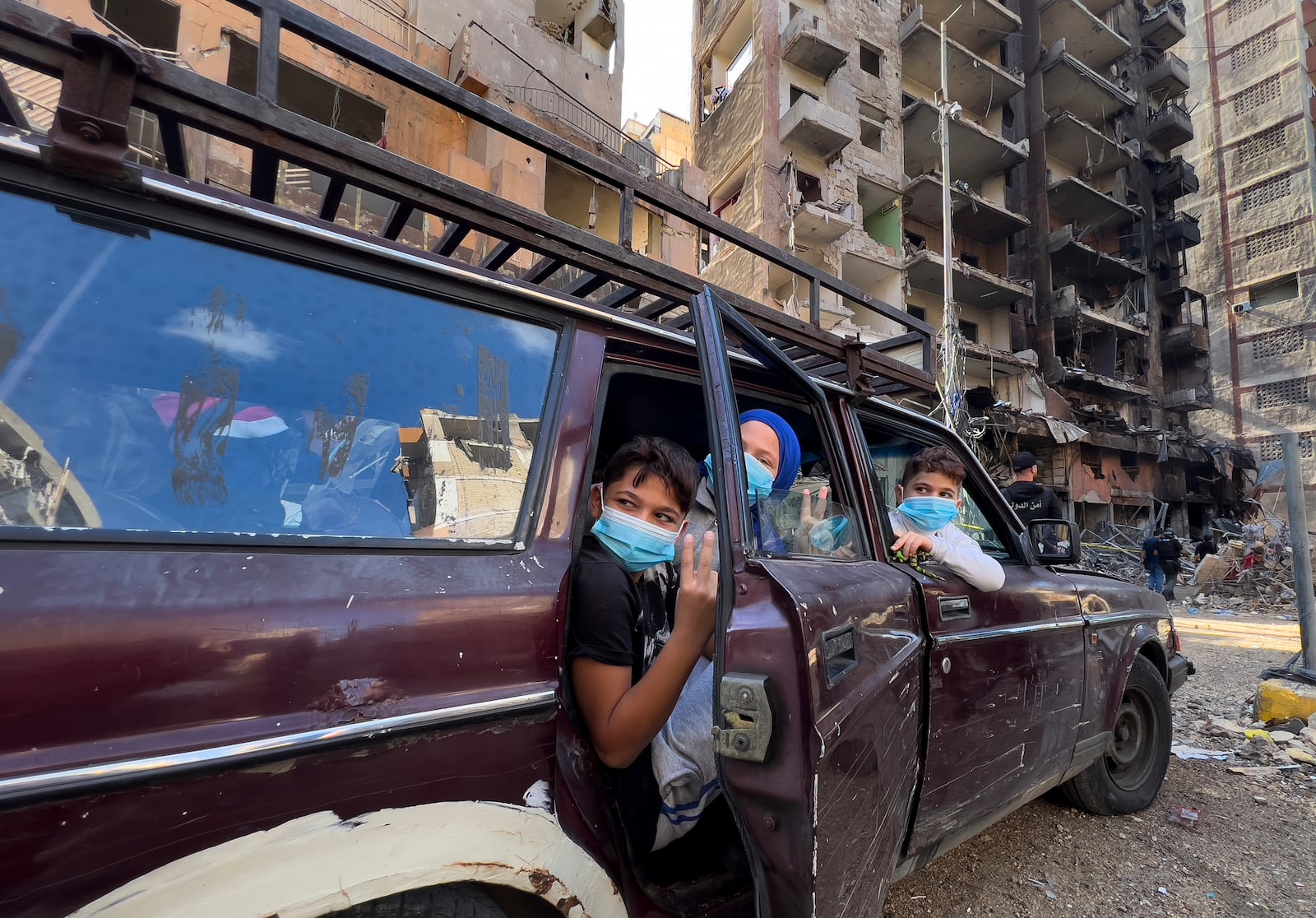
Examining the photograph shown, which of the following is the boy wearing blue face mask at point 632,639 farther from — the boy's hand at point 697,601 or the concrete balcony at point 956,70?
the concrete balcony at point 956,70

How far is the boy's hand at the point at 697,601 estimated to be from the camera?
49.9 inches

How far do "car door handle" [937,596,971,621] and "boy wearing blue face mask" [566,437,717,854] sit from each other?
838 millimetres

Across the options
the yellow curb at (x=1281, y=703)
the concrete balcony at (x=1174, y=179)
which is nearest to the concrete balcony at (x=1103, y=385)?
the concrete balcony at (x=1174, y=179)

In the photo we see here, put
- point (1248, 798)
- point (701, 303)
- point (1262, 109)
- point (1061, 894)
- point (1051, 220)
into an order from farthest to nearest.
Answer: point (1262, 109) → point (1051, 220) → point (1248, 798) → point (1061, 894) → point (701, 303)

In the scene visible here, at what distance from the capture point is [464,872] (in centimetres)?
103

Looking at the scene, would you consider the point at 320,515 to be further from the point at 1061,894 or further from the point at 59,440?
the point at 1061,894

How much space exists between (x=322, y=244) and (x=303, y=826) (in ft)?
3.24

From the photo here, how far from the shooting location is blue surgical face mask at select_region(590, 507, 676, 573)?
1.55m

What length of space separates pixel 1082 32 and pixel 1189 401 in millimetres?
15596

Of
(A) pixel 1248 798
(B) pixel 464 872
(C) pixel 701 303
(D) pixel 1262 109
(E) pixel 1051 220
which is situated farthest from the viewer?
(D) pixel 1262 109

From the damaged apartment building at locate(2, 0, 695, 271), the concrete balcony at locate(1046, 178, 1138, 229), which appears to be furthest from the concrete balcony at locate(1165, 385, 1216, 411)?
the damaged apartment building at locate(2, 0, 695, 271)

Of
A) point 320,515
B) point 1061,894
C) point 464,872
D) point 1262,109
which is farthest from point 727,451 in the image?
point 1262,109

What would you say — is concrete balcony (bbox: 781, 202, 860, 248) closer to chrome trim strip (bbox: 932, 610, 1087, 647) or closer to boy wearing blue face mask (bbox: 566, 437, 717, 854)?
chrome trim strip (bbox: 932, 610, 1087, 647)

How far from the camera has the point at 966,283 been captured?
21.0 metres
